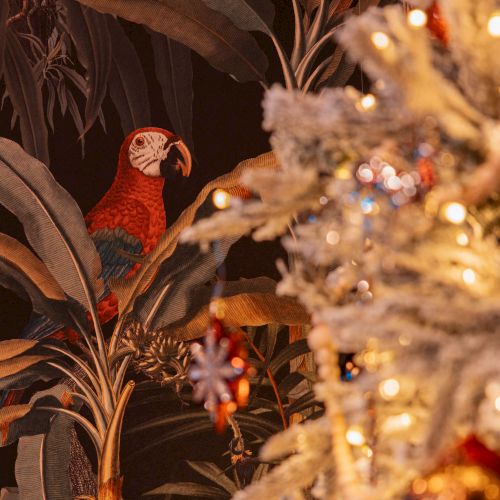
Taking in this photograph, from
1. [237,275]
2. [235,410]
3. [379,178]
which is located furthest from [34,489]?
[379,178]

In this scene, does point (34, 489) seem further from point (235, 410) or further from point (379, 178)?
point (379, 178)

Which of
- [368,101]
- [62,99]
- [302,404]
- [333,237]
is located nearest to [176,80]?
[62,99]

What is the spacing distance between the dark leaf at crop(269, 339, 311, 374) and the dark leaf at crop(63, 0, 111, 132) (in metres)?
0.96

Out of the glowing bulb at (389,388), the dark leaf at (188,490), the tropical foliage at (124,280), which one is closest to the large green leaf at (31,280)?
the tropical foliage at (124,280)

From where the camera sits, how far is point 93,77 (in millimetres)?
2559

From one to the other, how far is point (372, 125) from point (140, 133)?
74.0 inches

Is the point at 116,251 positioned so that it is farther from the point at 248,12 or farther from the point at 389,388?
the point at 389,388

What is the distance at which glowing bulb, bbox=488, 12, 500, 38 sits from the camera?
63cm

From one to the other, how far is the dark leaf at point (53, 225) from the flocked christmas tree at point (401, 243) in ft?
5.56

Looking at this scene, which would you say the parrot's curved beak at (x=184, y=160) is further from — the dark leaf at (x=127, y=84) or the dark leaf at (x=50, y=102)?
the dark leaf at (x=50, y=102)

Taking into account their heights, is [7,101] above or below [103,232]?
above

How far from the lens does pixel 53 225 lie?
2453 mm

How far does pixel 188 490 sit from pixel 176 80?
4.02 feet

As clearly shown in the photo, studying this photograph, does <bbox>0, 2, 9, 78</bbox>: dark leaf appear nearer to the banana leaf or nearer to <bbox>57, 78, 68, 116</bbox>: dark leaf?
<bbox>57, 78, 68, 116</bbox>: dark leaf
